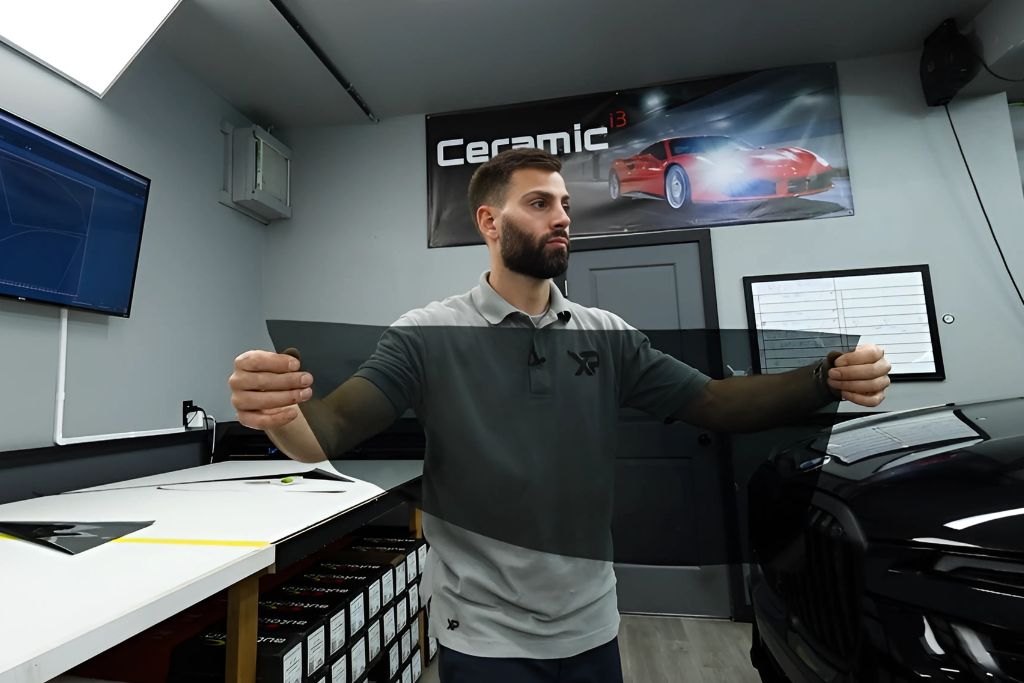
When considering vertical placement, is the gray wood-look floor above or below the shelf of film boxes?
below

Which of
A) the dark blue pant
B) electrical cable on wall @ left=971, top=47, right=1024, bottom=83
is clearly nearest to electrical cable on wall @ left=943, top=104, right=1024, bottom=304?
electrical cable on wall @ left=971, top=47, right=1024, bottom=83

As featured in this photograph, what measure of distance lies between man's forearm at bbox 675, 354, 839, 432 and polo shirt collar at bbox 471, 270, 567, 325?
0.81ft

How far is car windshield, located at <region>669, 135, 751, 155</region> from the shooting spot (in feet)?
7.19

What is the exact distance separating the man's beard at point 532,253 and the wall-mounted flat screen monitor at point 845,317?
0.35m

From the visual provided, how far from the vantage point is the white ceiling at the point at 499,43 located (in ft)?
6.41

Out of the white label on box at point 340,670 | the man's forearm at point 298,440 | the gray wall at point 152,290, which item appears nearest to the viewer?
the man's forearm at point 298,440

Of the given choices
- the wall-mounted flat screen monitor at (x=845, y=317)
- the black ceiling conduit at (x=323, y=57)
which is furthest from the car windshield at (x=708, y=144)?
the black ceiling conduit at (x=323, y=57)

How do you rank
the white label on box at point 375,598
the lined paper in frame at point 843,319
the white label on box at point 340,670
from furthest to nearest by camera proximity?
the white label on box at point 375,598
the white label on box at point 340,670
the lined paper in frame at point 843,319

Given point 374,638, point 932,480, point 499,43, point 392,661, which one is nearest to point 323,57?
point 499,43

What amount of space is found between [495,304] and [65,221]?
1667mm

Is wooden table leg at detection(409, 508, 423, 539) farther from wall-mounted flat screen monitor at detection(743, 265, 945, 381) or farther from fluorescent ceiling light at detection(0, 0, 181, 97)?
fluorescent ceiling light at detection(0, 0, 181, 97)

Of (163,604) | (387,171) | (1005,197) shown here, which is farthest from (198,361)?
(1005,197)

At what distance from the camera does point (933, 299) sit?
1.93m

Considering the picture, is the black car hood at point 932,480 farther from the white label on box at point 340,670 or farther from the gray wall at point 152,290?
the gray wall at point 152,290
